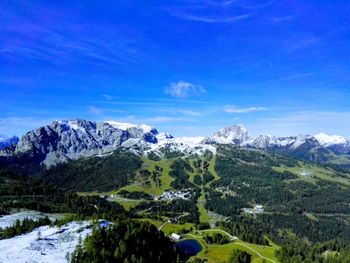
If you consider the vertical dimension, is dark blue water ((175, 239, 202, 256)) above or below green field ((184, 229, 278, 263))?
above

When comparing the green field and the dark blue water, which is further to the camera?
the dark blue water

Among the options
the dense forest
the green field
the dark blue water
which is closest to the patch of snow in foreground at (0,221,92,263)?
the dense forest

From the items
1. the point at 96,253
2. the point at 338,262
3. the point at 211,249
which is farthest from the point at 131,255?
the point at 338,262

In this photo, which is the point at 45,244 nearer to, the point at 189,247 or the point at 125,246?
the point at 125,246

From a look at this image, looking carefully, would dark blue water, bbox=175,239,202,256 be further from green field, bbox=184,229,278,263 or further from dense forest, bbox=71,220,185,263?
dense forest, bbox=71,220,185,263

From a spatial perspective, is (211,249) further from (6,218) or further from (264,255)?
(6,218)

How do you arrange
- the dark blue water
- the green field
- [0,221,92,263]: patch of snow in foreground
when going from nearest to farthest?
[0,221,92,263]: patch of snow in foreground
the green field
the dark blue water

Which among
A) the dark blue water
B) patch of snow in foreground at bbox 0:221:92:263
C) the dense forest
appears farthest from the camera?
the dark blue water

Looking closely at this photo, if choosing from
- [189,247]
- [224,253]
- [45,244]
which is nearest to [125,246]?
[45,244]
